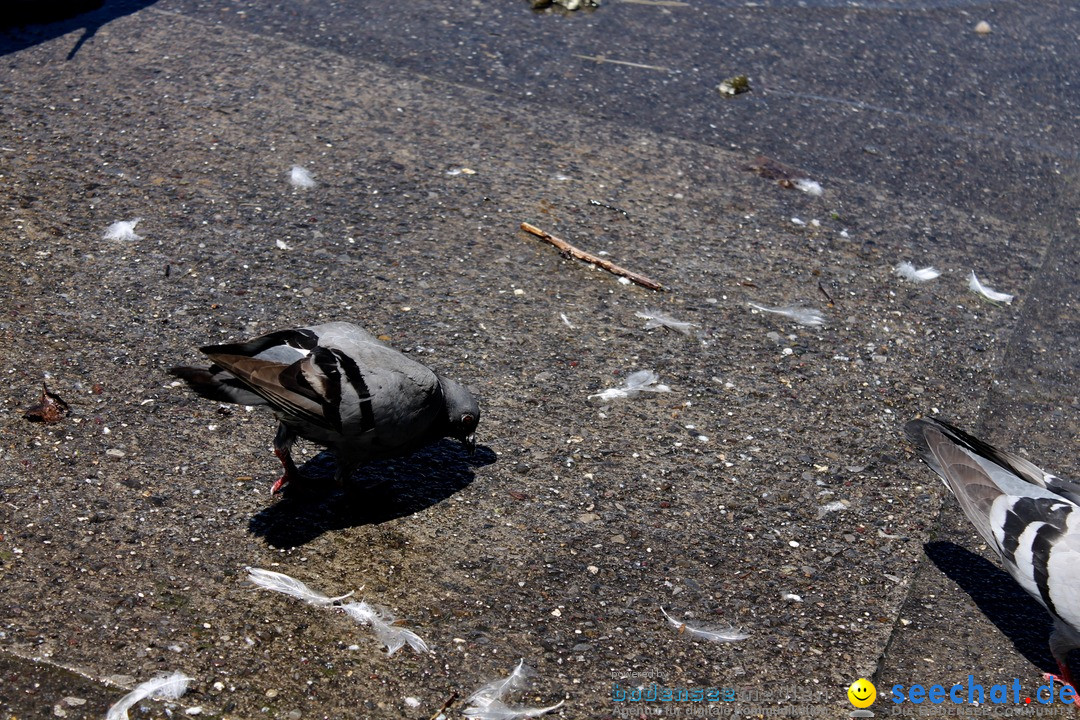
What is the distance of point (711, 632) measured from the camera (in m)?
3.78

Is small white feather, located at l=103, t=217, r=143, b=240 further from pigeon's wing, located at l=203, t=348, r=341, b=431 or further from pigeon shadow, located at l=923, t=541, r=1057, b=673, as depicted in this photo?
pigeon shadow, located at l=923, t=541, r=1057, b=673

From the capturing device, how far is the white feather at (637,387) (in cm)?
501

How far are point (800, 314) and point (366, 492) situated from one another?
9.24 feet

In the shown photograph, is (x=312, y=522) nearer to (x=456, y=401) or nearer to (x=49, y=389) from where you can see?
(x=456, y=401)

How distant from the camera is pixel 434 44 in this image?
27.2ft

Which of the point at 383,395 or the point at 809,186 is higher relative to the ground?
the point at 383,395

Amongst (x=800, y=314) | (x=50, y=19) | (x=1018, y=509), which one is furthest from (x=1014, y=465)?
(x=50, y=19)

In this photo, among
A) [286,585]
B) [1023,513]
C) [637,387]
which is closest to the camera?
[286,585]

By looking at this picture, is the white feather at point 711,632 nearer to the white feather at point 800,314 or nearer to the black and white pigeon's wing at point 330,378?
the black and white pigeon's wing at point 330,378

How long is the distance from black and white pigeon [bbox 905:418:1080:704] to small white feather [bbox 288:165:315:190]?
385 cm

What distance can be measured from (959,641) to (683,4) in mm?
7375

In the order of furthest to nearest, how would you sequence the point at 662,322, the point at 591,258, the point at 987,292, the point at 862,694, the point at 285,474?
the point at 987,292 → the point at 591,258 → the point at 662,322 → the point at 285,474 → the point at 862,694

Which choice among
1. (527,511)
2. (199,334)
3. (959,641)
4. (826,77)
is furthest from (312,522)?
(826,77)

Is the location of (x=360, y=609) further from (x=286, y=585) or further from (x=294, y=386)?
(x=294, y=386)
